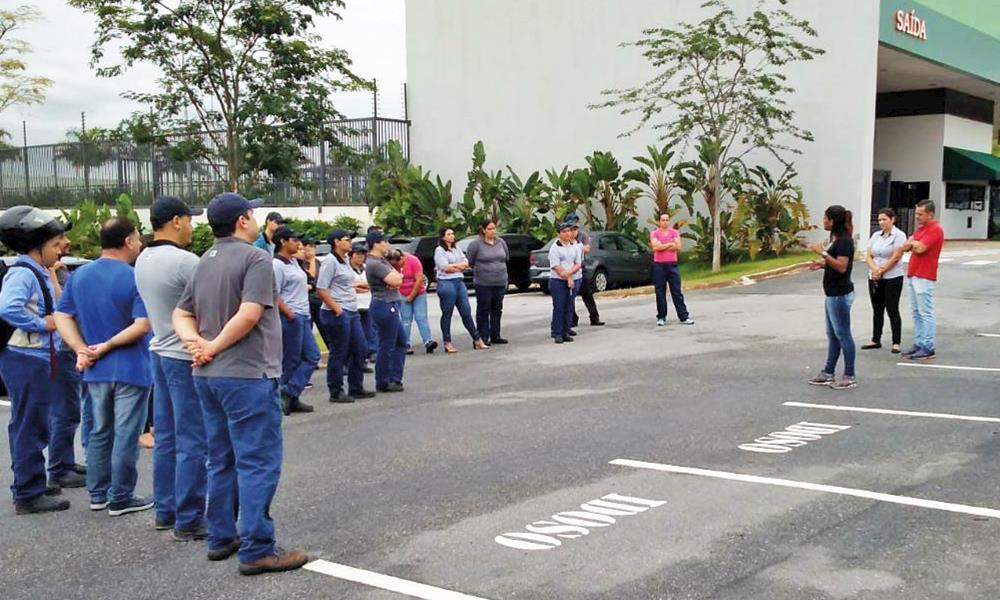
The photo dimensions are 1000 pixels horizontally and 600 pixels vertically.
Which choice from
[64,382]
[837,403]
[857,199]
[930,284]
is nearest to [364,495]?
[64,382]

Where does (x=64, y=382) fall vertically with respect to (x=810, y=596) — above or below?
above

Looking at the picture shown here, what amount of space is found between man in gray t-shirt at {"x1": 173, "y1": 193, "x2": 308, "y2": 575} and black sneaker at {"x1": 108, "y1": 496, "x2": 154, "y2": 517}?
145 centimetres

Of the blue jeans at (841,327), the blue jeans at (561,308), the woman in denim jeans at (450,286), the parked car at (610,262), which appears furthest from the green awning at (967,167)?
the blue jeans at (841,327)

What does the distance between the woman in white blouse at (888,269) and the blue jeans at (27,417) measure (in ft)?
31.2

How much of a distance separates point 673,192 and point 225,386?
974 inches

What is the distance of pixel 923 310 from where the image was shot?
36.2 ft

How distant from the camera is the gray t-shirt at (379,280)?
995 centimetres

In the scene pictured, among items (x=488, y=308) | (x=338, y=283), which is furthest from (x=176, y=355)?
(x=488, y=308)

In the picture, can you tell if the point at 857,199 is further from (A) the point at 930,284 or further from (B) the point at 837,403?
(B) the point at 837,403

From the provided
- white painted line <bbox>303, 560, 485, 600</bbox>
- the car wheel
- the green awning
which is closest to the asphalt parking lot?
white painted line <bbox>303, 560, 485, 600</bbox>

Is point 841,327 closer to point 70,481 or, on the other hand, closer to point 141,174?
point 70,481

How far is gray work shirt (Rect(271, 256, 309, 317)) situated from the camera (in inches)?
346

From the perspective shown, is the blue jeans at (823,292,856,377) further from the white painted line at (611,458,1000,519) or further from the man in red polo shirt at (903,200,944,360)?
the white painted line at (611,458,1000,519)

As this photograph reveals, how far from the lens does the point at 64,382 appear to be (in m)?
6.51
